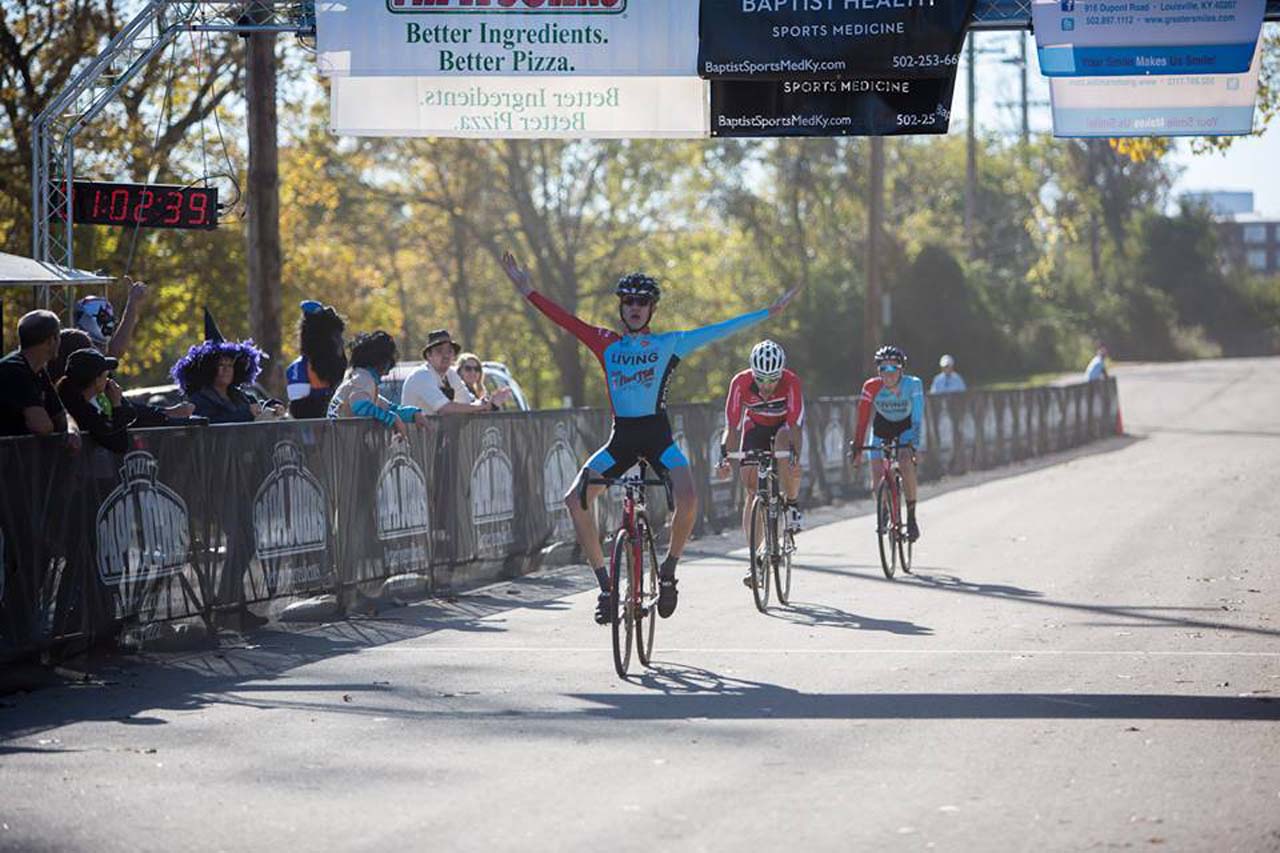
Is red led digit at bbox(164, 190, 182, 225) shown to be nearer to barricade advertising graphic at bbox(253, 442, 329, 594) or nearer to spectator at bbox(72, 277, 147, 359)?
spectator at bbox(72, 277, 147, 359)

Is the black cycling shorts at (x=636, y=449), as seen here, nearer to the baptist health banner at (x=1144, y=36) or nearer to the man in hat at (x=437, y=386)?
the man in hat at (x=437, y=386)

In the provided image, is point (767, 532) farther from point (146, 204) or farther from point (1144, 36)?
point (146, 204)

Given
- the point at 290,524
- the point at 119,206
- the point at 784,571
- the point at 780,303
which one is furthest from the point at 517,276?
the point at 119,206

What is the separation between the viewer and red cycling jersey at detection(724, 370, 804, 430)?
15211 mm

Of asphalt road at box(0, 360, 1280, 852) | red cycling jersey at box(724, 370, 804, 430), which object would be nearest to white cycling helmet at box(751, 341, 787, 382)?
red cycling jersey at box(724, 370, 804, 430)

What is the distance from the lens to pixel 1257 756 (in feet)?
27.7

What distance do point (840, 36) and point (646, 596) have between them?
6.51 metres

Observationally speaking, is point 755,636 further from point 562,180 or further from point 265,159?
point 562,180

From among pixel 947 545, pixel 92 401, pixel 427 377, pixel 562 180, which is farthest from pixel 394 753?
pixel 562 180

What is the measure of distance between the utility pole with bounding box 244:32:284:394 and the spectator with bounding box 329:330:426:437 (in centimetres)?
476

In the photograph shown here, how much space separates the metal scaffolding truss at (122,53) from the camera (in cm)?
1644

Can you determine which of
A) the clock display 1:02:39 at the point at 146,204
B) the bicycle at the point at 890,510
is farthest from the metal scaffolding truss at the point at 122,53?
the bicycle at the point at 890,510

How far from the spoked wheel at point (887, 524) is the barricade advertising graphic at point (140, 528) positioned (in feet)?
20.8

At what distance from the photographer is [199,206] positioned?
62.2ft
